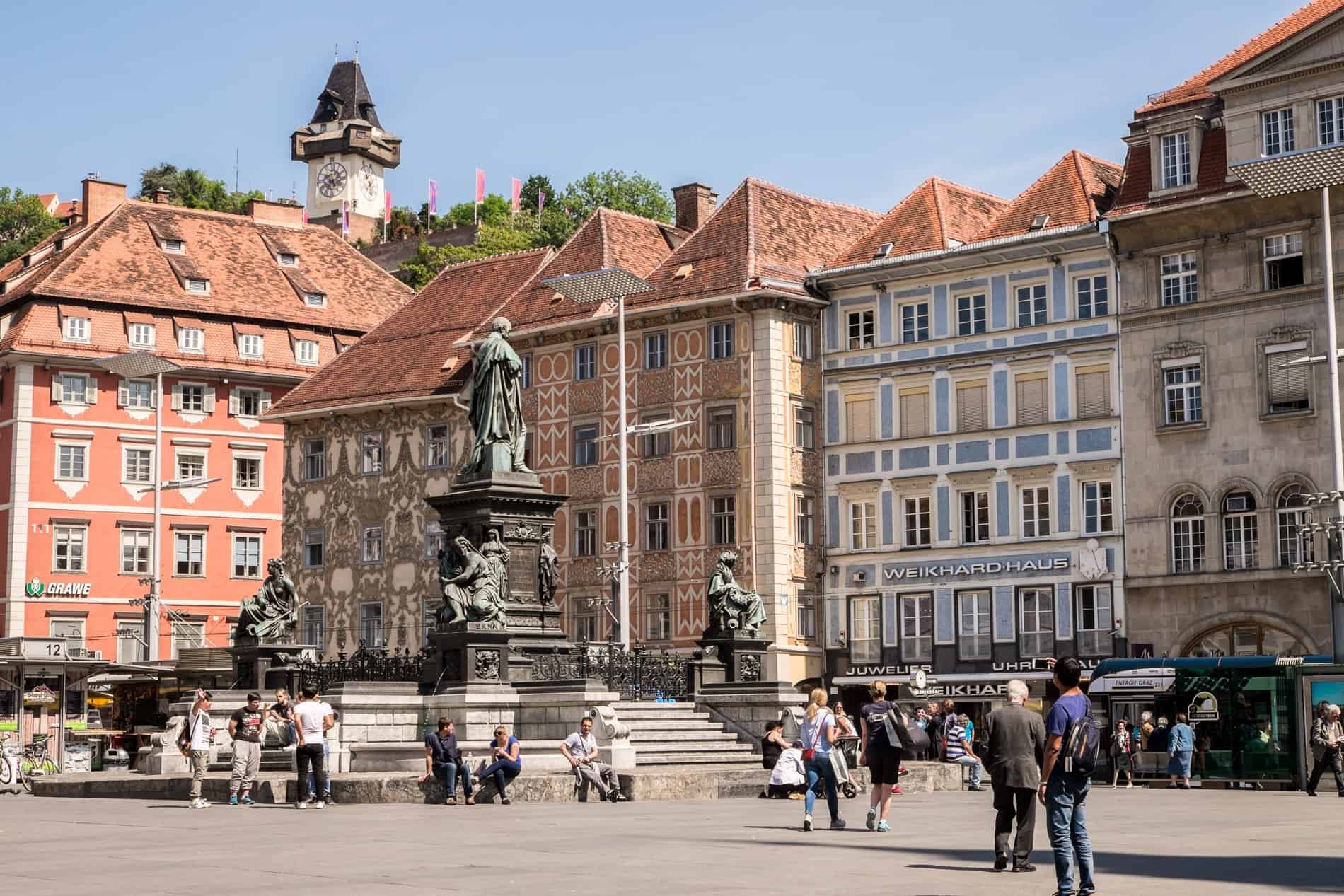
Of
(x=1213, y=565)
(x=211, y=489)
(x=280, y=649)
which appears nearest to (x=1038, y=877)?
(x=280, y=649)

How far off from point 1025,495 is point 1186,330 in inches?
251

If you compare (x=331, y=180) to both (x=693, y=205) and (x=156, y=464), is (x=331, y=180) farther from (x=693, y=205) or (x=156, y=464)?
(x=156, y=464)

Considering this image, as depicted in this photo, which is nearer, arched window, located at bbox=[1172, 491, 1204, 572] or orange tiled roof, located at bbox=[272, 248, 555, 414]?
arched window, located at bbox=[1172, 491, 1204, 572]

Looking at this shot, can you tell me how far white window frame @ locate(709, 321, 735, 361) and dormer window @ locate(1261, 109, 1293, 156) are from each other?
15648 mm

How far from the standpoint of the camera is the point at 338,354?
75.1m

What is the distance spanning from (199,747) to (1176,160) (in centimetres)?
3396

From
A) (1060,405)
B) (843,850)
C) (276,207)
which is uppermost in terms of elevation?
(276,207)

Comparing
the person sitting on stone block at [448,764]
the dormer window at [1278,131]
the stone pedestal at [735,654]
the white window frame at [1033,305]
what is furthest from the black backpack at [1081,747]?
the white window frame at [1033,305]

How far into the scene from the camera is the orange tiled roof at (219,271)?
7269 centimetres

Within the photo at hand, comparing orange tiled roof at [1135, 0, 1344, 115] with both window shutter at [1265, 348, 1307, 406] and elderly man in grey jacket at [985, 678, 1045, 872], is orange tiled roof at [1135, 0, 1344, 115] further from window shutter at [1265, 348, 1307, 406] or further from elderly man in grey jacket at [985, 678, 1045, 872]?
elderly man in grey jacket at [985, 678, 1045, 872]

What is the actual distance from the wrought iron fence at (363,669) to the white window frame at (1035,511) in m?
21.7

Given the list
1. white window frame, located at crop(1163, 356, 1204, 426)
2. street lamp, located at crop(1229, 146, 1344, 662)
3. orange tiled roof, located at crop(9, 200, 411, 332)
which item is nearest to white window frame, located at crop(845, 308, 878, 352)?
white window frame, located at crop(1163, 356, 1204, 426)

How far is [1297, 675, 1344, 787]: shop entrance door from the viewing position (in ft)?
110

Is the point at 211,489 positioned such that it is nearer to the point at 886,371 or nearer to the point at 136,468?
the point at 136,468
